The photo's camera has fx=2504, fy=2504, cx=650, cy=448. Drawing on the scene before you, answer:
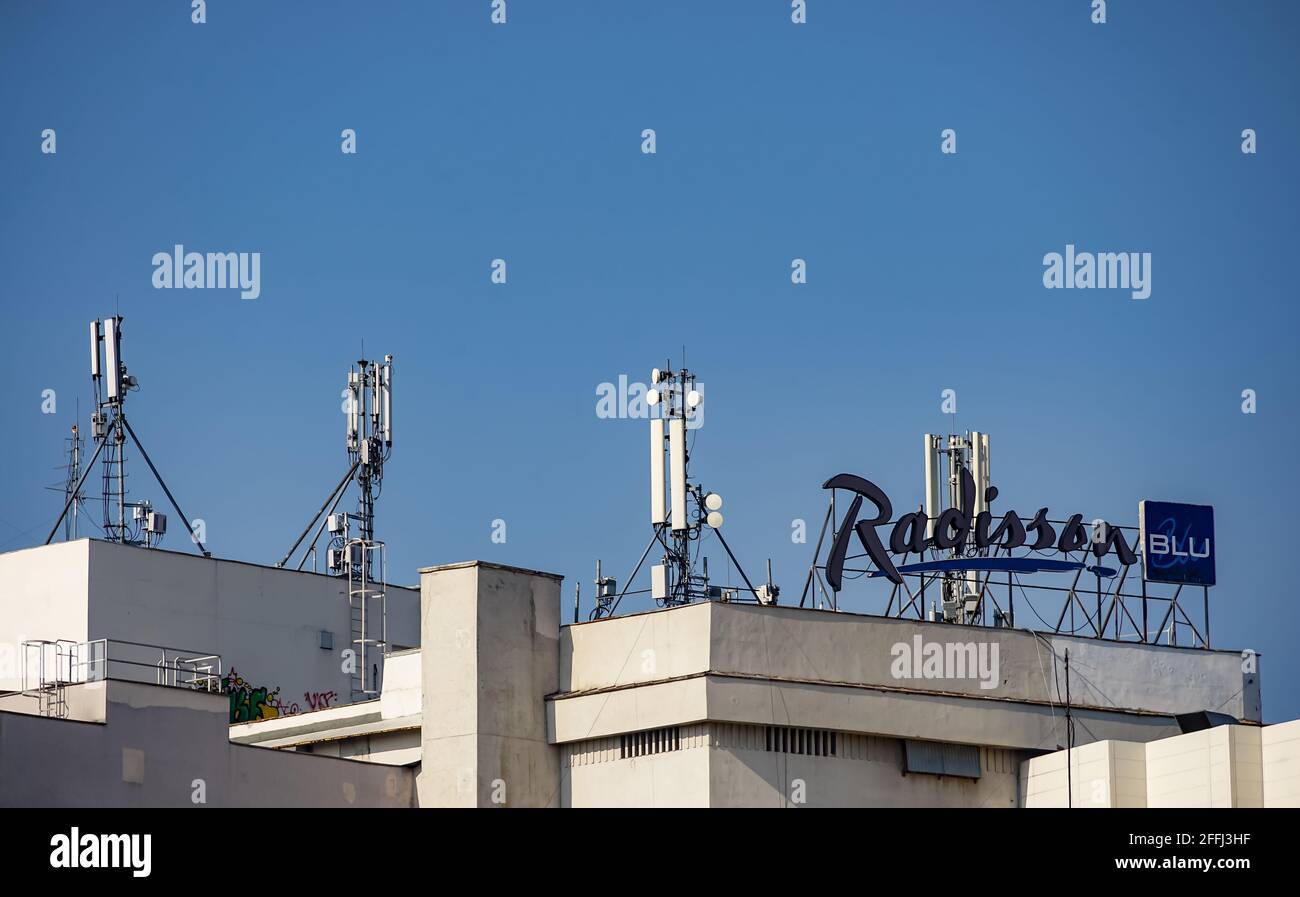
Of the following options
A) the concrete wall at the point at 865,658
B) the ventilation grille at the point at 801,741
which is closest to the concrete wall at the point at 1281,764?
the concrete wall at the point at 865,658

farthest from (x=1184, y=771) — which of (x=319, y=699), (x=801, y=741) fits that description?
(x=319, y=699)

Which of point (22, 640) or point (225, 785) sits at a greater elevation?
point (22, 640)

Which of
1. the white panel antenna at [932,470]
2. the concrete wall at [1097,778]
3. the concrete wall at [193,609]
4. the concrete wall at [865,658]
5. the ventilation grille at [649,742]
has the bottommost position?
the concrete wall at [1097,778]

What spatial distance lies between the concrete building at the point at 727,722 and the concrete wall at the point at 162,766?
0.28ft

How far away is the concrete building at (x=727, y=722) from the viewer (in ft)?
212

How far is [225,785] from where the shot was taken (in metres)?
63.2

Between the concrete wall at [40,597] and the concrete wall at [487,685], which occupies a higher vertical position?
the concrete wall at [40,597]

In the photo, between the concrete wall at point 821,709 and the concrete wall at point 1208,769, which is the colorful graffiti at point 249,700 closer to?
the concrete wall at point 821,709

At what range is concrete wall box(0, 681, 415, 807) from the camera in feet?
190

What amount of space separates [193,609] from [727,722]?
2525cm
